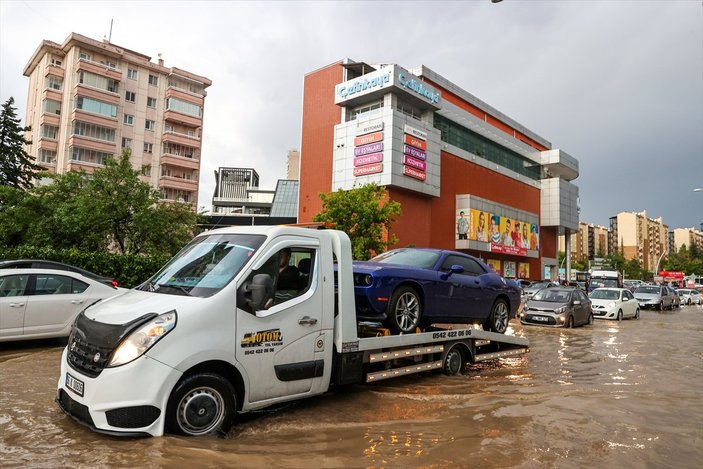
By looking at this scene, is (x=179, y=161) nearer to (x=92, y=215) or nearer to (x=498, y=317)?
(x=92, y=215)

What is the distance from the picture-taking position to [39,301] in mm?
8992

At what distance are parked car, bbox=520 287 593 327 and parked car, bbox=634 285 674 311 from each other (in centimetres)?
1529

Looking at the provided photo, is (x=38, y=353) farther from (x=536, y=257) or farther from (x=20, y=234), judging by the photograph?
(x=536, y=257)

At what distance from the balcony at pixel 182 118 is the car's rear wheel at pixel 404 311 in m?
54.2

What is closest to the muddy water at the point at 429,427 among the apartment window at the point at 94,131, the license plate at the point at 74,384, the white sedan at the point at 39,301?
the license plate at the point at 74,384

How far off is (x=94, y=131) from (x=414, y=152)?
34.2 m

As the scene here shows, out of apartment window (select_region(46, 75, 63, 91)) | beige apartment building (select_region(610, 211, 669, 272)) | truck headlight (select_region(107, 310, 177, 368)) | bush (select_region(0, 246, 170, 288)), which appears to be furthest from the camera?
beige apartment building (select_region(610, 211, 669, 272))

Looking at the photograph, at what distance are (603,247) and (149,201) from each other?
16399 cm

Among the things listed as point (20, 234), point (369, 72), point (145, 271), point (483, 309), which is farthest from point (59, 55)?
point (483, 309)

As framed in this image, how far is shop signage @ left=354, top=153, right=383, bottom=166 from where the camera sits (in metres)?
33.8

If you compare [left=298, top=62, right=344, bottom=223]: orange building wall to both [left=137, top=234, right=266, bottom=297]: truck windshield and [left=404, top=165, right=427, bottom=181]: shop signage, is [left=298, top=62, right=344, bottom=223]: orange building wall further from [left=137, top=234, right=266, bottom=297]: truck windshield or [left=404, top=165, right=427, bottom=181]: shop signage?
[left=137, top=234, right=266, bottom=297]: truck windshield

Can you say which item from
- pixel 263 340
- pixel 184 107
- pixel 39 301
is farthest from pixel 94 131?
pixel 263 340

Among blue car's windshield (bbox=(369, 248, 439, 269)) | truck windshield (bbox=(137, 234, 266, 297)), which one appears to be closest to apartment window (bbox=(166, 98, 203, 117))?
blue car's windshield (bbox=(369, 248, 439, 269))

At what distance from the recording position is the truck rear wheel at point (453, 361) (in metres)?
7.59
